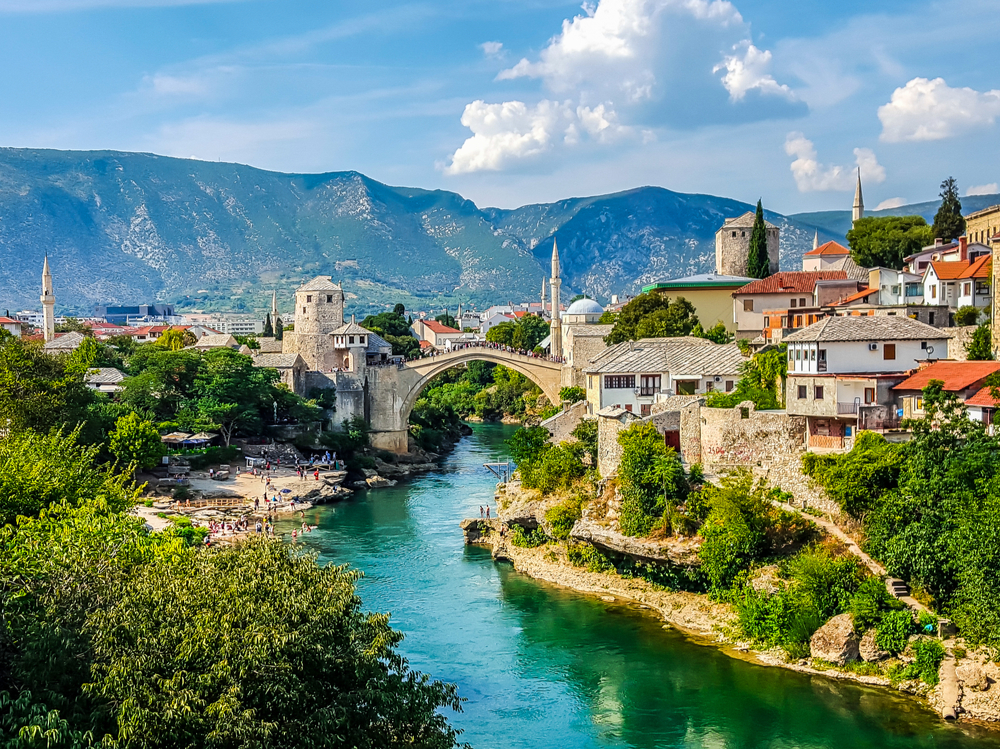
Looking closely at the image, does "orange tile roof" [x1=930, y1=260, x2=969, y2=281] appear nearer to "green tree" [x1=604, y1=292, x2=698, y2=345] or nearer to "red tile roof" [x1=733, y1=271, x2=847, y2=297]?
"red tile roof" [x1=733, y1=271, x2=847, y2=297]

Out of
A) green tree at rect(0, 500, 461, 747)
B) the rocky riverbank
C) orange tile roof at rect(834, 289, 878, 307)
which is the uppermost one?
orange tile roof at rect(834, 289, 878, 307)

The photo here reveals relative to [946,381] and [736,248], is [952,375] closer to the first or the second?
[946,381]

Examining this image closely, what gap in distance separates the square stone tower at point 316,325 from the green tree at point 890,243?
27398 millimetres

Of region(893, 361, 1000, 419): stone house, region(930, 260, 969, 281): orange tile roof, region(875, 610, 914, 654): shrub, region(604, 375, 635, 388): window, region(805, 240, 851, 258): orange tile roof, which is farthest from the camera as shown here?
region(805, 240, 851, 258): orange tile roof

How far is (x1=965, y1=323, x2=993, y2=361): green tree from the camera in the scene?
29.8 metres

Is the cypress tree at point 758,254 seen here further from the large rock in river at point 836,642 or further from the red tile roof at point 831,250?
the large rock in river at point 836,642

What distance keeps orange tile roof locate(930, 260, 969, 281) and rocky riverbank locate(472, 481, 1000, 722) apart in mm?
15064

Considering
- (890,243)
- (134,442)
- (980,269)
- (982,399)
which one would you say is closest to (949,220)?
(890,243)

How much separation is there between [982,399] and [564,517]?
11581 mm

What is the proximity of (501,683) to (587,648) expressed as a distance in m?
2.72

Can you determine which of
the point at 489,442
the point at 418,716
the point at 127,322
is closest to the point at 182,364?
the point at 489,442

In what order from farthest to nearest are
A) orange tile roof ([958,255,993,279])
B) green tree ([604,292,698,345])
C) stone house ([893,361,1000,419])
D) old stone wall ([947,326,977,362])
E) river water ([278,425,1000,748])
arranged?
1. green tree ([604,292,698,345])
2. orange tile roof ([958,255,993,279])
3. old stone wall ([947,326,977,362])
4. stone house ([893,361,1000,419])
5. river water ([278,425,1000,748])

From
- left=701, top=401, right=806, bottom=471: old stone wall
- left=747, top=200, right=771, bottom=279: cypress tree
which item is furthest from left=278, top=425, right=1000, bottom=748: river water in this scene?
left=747, top=200, right=771, bottom=279: cypress tree

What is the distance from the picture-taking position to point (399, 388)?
58.1m
